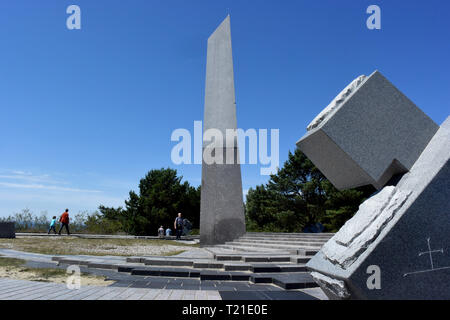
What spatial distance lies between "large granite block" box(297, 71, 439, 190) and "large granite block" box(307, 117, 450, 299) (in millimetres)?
488

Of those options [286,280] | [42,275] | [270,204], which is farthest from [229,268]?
[270,204]

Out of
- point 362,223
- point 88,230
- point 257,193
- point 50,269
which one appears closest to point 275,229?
point 257,193

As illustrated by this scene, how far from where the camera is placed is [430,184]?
11.2ft

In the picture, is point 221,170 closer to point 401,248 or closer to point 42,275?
point 42,275

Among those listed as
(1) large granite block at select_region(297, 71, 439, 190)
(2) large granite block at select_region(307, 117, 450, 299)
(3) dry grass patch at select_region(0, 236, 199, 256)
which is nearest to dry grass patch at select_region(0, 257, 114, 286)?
(3) dry grass patch at select_region(0, 236, 199, 256)

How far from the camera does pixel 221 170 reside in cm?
1368

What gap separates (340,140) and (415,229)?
1.34m

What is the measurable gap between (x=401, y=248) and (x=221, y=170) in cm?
1068

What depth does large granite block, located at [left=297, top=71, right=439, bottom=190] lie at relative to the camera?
13.1ft

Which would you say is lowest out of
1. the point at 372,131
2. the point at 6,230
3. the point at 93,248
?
the point at 93,248

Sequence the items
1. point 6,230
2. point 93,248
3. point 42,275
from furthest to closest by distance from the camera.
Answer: point 6,230
point 93,248
point 42,275

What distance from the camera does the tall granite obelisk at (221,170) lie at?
1342 cm

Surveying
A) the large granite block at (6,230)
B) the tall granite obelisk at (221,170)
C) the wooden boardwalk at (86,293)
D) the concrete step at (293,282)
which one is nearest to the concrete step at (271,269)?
the concrete step at (293,282)
